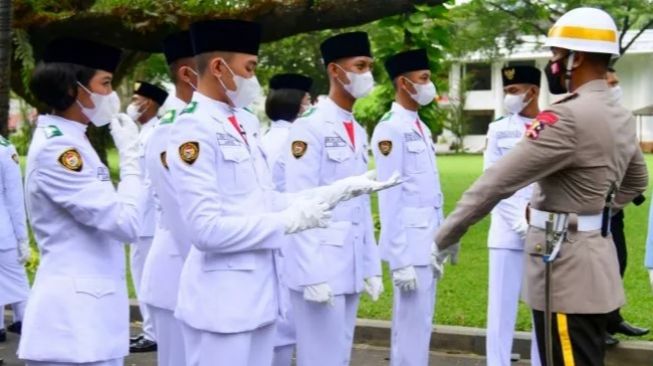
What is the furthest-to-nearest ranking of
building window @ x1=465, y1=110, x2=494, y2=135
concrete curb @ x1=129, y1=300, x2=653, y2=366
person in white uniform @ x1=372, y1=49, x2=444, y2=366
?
building window @ x1=465, y1=110, x2=494, y2=135, concrete curb @ x1=129, y1=300, x2=653, y2=366, person in white uniform @ x1=372, y1=49, x2=444, y2=366

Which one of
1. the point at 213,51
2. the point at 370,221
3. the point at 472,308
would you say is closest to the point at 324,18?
the point at 472,308

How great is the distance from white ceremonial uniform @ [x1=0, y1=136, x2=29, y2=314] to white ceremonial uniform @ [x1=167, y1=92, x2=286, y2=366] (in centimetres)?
387

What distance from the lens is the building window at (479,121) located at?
55.2 m

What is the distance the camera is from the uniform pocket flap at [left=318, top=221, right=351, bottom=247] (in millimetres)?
5188

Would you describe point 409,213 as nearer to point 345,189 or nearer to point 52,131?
point 345,189

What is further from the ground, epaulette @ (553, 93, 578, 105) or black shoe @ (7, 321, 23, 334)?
epaulette @ (553, 93, 578, 105)

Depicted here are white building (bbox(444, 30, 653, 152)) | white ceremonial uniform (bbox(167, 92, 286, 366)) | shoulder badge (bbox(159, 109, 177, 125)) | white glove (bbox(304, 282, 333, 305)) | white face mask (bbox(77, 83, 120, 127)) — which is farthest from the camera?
white building (bbox(444, 30, 653, 152))

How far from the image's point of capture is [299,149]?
5137 millimetres

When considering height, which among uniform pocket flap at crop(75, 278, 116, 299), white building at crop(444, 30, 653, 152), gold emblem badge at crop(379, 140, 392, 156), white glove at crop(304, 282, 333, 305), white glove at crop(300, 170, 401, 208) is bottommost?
white building at crop(444, 30, 653, 152)

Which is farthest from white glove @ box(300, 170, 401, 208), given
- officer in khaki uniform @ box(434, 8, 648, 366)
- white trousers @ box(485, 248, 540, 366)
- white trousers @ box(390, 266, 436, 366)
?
white trousers @ box(485, 248, 540, 366)

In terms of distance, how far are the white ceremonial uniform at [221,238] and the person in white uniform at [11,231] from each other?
12.7ft

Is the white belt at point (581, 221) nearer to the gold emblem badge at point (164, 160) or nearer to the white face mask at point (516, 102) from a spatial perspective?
the gold emblem badge at point (164, 160)

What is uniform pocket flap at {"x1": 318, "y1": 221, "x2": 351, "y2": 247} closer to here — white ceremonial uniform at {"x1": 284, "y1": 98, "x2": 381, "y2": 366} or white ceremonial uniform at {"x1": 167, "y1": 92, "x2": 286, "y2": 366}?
white ceremonial uniform at {"x1": 284, "y1": 98, "x2": 381, "y2": 366}

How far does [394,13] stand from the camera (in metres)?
9.70
